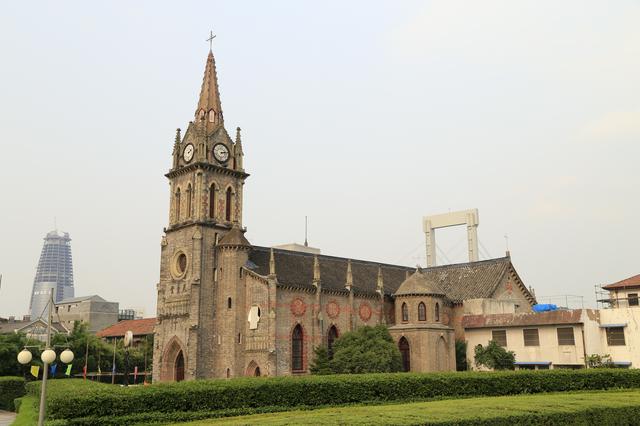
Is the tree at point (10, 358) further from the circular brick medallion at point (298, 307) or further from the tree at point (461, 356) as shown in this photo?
the tree at point (461, 356)

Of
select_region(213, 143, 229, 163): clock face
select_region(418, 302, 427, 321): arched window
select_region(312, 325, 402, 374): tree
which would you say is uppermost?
select_region(213, 143, 229, 163): clock face

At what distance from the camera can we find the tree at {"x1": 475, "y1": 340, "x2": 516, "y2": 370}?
2403 inches

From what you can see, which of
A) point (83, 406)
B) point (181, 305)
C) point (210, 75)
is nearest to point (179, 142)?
point (210, 75)

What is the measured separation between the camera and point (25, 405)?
3972cm

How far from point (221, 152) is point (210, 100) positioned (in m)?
6.75

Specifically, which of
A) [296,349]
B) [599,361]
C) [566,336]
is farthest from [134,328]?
[599,361]

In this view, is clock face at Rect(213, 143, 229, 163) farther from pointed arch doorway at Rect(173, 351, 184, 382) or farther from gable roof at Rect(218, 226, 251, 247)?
pointed arch doorway at Rect(173, 351, 184, 382)

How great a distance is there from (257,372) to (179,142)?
27083mm

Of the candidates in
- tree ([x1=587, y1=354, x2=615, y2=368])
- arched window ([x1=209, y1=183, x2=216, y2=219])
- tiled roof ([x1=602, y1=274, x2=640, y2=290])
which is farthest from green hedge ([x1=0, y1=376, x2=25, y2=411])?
tiled roof ([x1=602, y1=274, x2=640, y2=290])

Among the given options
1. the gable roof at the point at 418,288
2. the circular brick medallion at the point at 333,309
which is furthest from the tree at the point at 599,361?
the circular brick medallion at the point at 333,309

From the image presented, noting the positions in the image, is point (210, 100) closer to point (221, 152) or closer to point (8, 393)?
point (221, 152)

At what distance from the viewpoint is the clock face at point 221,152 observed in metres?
65.5

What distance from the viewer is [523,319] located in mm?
62844

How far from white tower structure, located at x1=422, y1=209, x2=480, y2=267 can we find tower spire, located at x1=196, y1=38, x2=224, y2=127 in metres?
44.1
